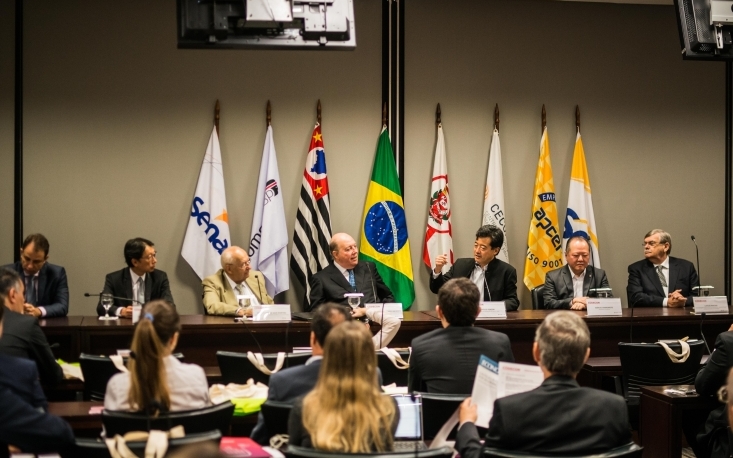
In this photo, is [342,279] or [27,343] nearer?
[27,343]

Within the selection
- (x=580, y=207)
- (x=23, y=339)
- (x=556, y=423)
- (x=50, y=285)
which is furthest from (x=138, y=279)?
(x=556, y=423)

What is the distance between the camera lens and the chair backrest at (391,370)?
4.46 meters

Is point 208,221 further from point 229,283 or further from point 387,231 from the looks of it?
point 387,231

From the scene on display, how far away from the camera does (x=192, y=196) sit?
24.4ft

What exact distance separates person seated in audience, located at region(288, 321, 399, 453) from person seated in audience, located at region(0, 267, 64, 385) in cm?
186

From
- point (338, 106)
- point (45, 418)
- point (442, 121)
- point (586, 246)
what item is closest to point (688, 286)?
point (586, 246)

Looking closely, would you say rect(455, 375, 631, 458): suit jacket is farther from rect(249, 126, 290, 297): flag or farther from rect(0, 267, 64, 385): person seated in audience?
rect(249, 126, 290, 297): flag

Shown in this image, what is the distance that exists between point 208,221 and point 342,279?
157cm

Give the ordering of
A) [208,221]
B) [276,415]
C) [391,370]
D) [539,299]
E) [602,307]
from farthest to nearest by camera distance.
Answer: [208,221]
[539,299]
[602,307]
[391,370]
[276,415]

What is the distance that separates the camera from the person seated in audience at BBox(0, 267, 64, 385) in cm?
400

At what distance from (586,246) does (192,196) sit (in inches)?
130

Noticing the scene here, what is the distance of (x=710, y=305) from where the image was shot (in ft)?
19.7

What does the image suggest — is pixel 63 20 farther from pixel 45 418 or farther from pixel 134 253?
pixel 45 418

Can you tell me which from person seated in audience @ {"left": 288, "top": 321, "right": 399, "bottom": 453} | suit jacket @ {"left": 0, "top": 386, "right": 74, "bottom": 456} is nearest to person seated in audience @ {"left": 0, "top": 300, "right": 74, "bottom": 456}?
suit jacket @ {"left": 0, "top": 386, "right": 74, "bottom": 456}
